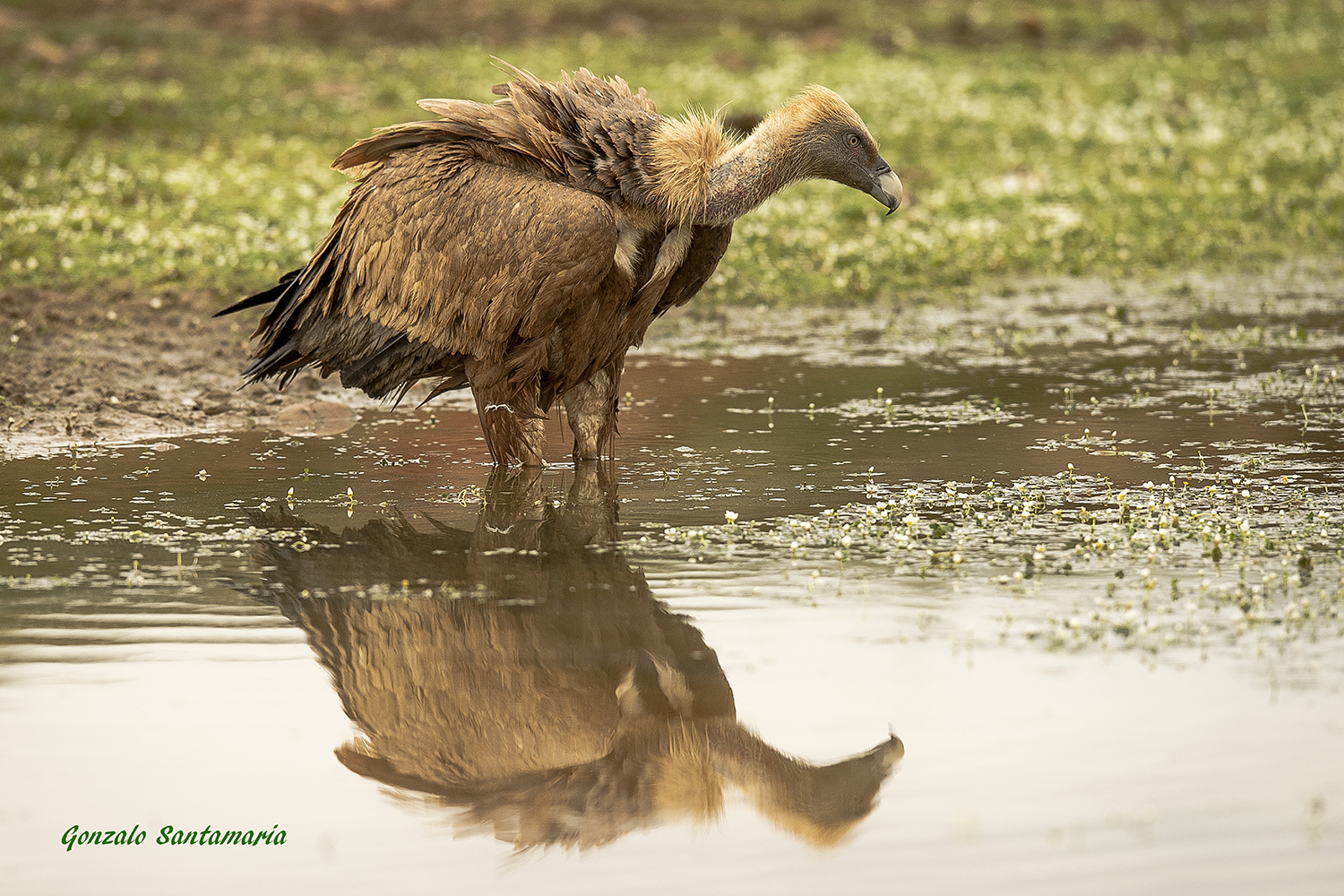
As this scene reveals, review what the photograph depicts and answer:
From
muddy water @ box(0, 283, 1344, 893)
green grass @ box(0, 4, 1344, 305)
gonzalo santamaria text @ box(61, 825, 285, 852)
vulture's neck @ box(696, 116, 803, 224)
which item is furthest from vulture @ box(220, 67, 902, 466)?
green grass @ box(0, 4, 1344, 305)

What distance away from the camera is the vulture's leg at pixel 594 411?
27.2 ft

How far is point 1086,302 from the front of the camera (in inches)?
520

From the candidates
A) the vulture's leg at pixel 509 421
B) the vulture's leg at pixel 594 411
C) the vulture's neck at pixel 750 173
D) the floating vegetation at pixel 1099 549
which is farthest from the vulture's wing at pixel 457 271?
the floating vegetation at pixel 1099 549

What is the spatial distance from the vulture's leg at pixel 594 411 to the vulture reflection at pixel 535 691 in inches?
54.2

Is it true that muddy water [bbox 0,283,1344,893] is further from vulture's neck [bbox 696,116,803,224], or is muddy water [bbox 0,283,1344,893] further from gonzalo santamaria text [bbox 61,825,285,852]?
vulture's neck [bbox 696,116,803,224]

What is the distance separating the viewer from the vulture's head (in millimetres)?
7922

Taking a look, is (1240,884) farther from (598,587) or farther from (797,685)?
(598,587)

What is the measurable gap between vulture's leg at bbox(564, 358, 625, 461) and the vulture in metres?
0.01

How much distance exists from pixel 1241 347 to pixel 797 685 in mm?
7219

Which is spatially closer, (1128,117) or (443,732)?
(443,732)

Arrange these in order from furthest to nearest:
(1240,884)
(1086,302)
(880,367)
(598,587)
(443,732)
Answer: (1086,302), (880,367), (598,587), (443,732), (1240,884)

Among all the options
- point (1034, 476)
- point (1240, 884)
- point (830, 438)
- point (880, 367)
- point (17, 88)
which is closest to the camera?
point (1240, 884)

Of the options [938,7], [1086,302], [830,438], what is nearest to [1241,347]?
[1086,302]

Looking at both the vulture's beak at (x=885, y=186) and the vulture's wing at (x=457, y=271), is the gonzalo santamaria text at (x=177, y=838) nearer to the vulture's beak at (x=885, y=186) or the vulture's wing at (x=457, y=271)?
the vulture's wing at (x=457, y=271)
